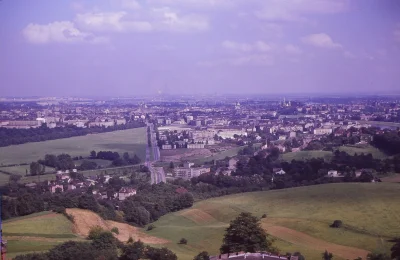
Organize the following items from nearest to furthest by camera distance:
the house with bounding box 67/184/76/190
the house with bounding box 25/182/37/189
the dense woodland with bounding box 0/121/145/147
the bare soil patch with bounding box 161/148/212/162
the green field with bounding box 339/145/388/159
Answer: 1. the house with bounding box 25/182/37/189
2. the house with bounding box 67/184/76/190
3. the green field with bounding box 339/145/388/159
4. the dense woodland with bounding box 0/121/145/147
5. the bare soil patch with bounding box 161/148/212/162

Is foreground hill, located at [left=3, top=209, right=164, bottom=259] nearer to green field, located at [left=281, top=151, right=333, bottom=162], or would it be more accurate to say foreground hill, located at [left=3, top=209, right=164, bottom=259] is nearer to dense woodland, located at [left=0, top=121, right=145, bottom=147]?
green field, located at [left=281, top=151, right=333, bottom=162]

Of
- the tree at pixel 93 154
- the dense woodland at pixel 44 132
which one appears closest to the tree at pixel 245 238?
the tree at pixel 93 154

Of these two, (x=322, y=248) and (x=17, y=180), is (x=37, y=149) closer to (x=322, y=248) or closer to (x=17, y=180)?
(x=17, y=180)

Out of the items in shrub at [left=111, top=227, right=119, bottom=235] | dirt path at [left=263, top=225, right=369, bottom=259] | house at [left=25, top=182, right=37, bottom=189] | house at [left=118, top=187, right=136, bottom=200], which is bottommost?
house at [left=118, top=187, right=136, bottom=200]

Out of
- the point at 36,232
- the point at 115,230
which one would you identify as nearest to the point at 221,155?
the point at 115,230

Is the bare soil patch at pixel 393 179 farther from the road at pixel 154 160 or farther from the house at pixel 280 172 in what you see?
→ the road at pixel 154 160

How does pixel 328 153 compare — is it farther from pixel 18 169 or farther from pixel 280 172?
pixel 18 169

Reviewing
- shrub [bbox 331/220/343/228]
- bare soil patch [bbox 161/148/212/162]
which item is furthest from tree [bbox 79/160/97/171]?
shrub [bbox 331/220/343/228]
